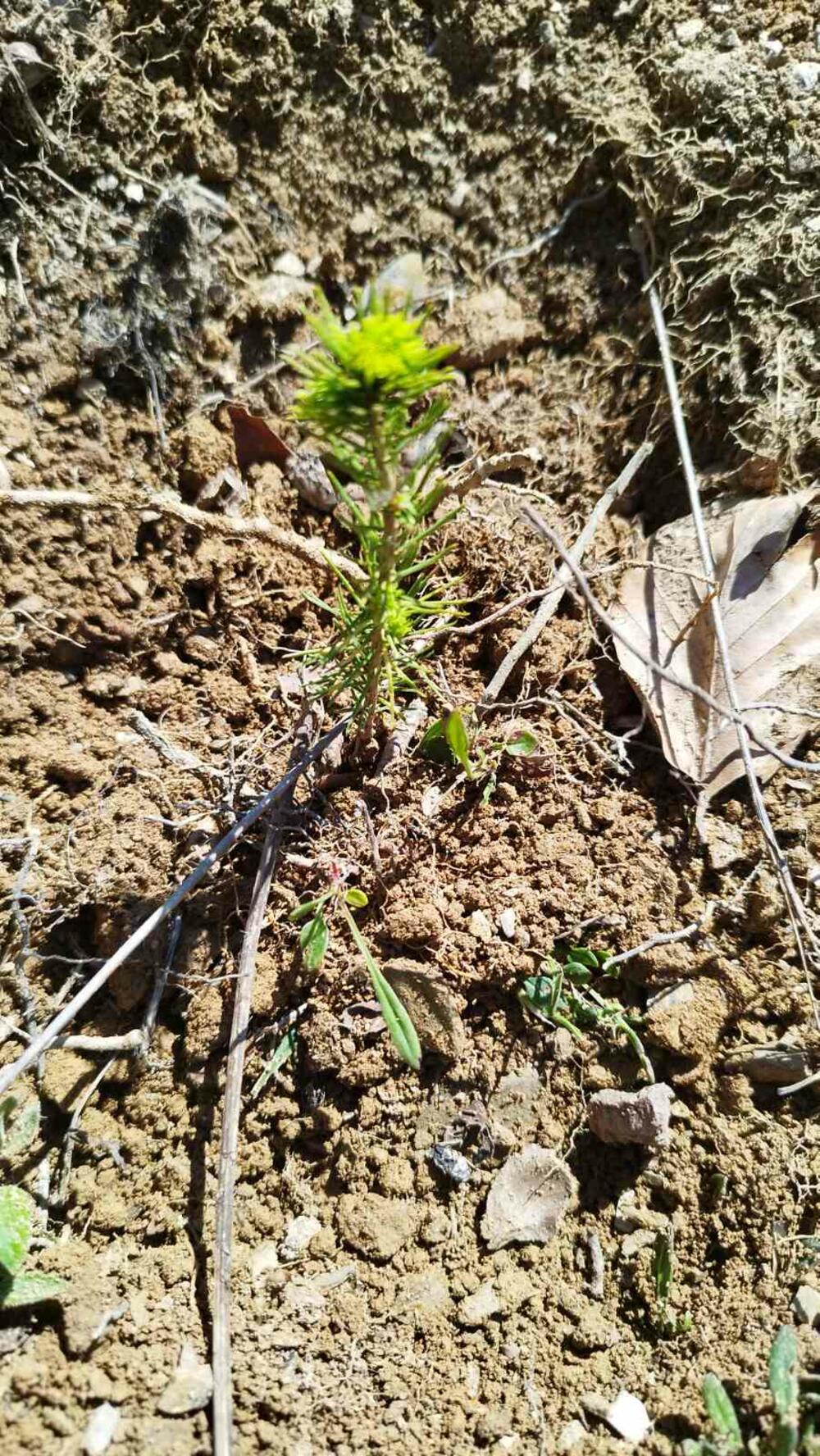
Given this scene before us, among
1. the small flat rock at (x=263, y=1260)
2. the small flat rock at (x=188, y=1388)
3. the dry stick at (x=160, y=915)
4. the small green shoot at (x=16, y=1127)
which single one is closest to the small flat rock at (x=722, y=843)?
the dry stick at (x=160, y=915)

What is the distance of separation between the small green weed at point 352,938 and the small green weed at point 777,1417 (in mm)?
697

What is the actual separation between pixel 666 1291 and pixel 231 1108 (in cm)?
82

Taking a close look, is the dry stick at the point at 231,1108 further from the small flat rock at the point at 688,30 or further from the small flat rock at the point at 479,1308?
the small flat rock at the point at 688,30

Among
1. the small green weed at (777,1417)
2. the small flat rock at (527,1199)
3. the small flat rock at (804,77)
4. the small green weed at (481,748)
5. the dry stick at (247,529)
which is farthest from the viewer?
the small flat rock at (804,77)

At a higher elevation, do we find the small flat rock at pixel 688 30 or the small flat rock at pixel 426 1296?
the small flat rock at pixel 688 30

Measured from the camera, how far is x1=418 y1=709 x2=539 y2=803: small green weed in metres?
1.83

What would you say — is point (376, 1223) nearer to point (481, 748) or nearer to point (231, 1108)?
point (231, 1108)

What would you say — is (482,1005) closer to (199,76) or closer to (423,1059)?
(423,1059)

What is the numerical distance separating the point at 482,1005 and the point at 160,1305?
75cm

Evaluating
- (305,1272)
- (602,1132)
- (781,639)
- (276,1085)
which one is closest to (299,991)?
(276,1085)

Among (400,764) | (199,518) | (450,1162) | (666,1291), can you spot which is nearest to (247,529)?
(199,518)

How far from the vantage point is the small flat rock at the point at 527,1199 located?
160 centimetres

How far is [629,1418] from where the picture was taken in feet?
4.85

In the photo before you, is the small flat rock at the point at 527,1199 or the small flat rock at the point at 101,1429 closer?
the small flat rock at the point at 101,1429
